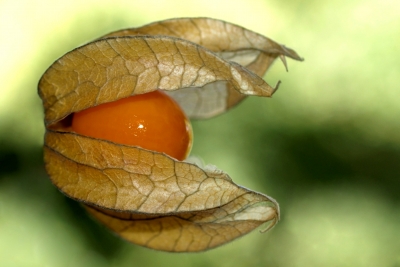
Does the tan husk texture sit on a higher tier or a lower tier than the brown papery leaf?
lower

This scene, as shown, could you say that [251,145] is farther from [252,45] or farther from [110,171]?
[110,171]

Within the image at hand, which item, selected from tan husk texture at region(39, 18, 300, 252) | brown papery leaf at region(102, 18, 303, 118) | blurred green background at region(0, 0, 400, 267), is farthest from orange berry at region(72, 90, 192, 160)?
blurred green background at region(0, 0, 400, 267)

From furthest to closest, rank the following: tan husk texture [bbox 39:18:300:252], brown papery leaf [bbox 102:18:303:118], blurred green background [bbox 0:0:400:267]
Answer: blurred green background [bbox 0:0:400:267]
brown papery leaf [bbox 102:18:303:118]
tan husk texture [bbox 39:18:300:252]

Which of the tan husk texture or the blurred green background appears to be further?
the blurred green background

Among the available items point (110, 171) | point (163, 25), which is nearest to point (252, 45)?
point (163, 25)

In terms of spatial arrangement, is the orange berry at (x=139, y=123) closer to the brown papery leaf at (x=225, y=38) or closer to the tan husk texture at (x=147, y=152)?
the tan husk texture at (x=147, y=152)

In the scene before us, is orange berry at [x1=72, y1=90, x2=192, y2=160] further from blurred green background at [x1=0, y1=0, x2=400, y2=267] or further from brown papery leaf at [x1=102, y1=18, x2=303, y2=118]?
blurred green background at [x1=0, y1=0, x2=400, y2=267]

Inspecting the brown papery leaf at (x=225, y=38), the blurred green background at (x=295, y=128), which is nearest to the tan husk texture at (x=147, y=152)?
the brown papery leaf at (x=225, y=38)
